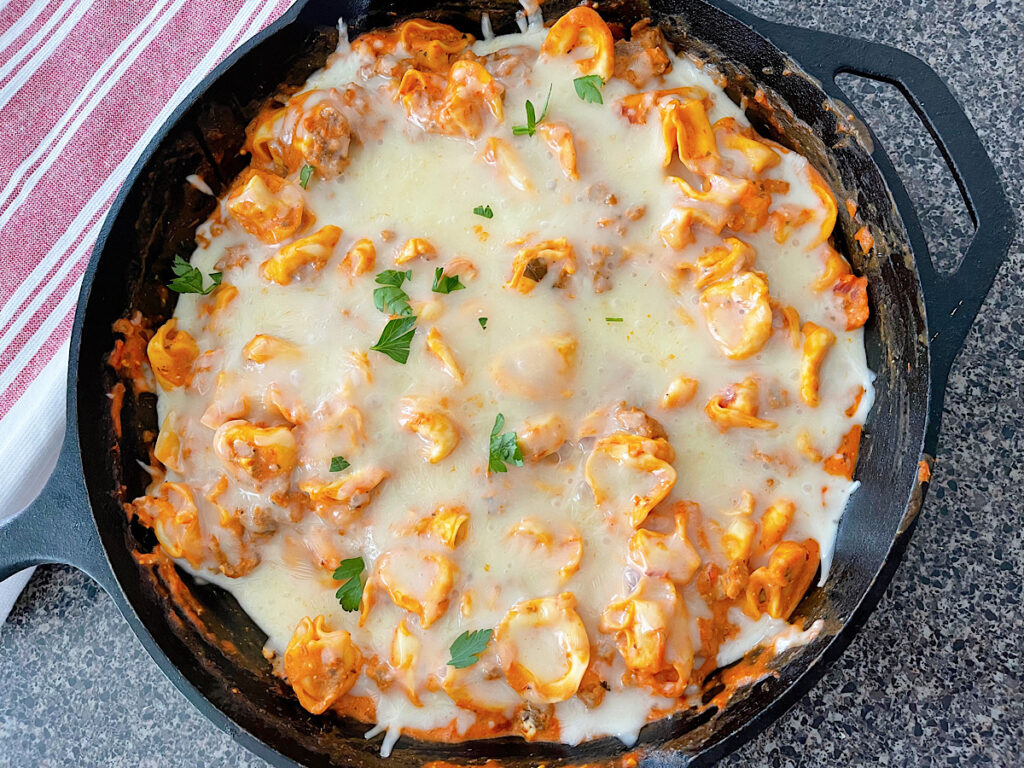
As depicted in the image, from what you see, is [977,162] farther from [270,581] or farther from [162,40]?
[162,40]

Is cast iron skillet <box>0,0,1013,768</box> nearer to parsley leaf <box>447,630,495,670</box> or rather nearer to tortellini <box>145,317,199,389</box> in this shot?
tortellini <box>145,317,199,389</box>

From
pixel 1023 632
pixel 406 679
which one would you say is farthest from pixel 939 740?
pixel 406 679

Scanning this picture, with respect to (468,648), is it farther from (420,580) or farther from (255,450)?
(255,450)

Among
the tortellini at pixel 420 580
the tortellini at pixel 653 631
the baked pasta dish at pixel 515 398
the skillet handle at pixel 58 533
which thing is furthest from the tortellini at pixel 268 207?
the tortellini at pixel 653 631

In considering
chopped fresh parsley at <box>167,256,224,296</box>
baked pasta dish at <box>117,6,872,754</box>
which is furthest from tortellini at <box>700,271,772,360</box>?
chopped fresh parsley at <box>167,256,224,296</box>

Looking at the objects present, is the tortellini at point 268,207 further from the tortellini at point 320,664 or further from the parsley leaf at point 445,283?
the tortellini at point 320,664
